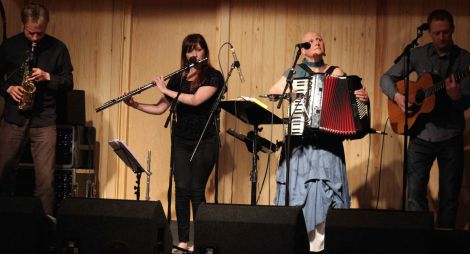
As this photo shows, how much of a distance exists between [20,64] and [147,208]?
7.84 ft

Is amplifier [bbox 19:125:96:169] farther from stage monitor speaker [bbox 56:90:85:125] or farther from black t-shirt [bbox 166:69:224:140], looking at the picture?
black t-shirt [bbox 166:69:224:140]

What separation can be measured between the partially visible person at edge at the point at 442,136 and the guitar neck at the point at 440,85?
44 millimetres

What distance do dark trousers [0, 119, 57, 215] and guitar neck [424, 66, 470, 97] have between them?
3.12 m

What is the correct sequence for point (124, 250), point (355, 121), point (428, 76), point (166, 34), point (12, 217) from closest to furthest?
point (124, 250) → point (12, 217) → point (355, 121) → point (428, 76) → point (166, 34)

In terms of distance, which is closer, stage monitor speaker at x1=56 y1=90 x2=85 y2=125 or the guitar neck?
the guitar neck

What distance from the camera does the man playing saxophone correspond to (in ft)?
20.2

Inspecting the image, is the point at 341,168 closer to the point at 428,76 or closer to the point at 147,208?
the point at 428,76

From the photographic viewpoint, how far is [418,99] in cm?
599

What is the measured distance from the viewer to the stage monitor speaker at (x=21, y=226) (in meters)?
4.53

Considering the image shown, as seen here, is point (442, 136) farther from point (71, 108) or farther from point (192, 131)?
point (71, 108)

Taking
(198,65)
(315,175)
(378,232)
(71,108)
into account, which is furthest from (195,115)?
(378,232)

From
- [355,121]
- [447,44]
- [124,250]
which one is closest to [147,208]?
[124,250]

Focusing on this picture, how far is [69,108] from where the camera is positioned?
6.91 m

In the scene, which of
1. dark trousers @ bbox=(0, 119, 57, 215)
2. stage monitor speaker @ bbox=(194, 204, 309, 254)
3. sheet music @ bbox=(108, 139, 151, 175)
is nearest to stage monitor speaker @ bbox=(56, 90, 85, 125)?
dark trousers @ bbox=(0, 119, 57, 215)
